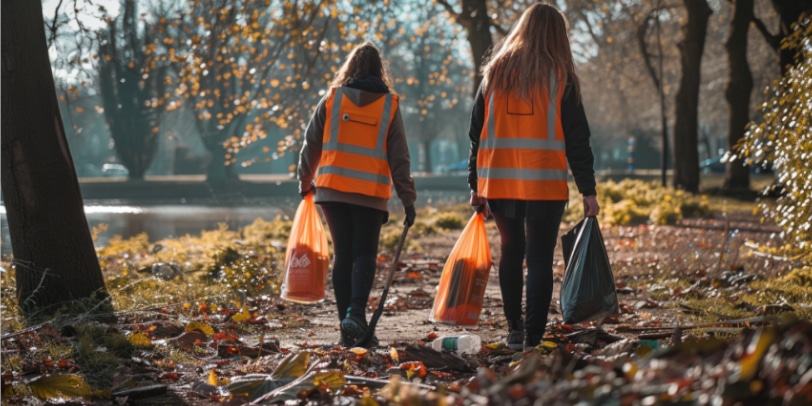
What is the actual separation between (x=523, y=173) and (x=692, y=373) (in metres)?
3.33

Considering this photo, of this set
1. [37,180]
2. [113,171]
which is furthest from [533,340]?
[113,171]

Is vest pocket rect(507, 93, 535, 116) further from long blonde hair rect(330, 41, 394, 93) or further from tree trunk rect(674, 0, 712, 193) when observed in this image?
tree trunk rect(674, 0, 712, 193)

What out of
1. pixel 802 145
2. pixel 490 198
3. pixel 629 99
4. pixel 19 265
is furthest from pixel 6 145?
pixel 629 99

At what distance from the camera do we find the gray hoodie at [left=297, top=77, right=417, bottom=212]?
20.1 ft

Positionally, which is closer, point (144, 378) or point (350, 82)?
point (144, 378)

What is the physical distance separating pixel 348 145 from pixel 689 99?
18244mm

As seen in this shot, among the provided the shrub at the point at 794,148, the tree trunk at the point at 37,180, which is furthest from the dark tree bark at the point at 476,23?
the tree trunk at the point at 37,180

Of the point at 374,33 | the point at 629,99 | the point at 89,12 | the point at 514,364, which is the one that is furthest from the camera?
the point at 629,99

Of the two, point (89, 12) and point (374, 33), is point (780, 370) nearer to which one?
point (89, 12)

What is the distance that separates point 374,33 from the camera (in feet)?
59.1

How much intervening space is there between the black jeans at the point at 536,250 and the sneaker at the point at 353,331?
899 millimetres

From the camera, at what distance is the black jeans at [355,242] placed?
620 cm

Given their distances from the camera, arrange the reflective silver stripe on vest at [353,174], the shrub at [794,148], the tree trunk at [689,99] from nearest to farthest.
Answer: the reflective silver stripe on vest at [353,174] → the shrub at [794,148] → the tree trunk at [689,99]

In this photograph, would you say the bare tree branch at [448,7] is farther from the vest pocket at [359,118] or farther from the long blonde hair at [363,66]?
the vest pocket at [359,118]
